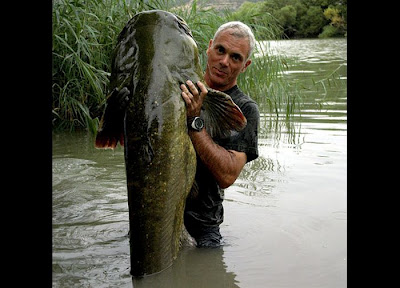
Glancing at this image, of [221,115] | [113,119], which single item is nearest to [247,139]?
[221,115]

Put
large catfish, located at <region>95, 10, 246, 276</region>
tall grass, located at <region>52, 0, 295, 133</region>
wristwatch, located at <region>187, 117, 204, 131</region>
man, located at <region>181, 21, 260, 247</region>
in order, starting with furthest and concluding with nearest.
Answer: tall grass, located at <region>52, 0, 295, 133</region> → man, located at <region>181, 21, 260, 247</region> → wristwatch, located at <region>187, 117, 204, 131</region> → large catfish, located at <region>95, 10, 246, 276</region>

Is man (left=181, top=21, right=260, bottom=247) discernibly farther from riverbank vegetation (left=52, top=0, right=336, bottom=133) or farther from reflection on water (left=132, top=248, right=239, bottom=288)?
riverbank vegetation (left=52, top=0, right=336, bottom=133)

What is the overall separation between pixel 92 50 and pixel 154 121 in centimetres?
355

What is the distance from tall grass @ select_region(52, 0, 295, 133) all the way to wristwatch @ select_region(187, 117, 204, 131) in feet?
8.63

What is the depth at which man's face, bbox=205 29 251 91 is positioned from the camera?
2.99 meters

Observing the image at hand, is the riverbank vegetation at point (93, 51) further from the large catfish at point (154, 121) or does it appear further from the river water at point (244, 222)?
the large catfish at point (154, 121)

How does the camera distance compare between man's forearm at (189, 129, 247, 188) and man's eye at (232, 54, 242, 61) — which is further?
man's eye at (232, 54, 242, 61)

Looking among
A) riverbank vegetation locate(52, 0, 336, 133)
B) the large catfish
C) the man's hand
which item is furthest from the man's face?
riverbank vegetation locate(52, 0, 336, 133)

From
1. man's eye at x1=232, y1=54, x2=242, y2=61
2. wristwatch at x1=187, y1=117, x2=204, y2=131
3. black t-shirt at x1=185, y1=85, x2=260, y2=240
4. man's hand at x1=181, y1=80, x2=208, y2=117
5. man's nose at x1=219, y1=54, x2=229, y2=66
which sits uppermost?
man's eye at x1=232, y1=54, x2=242, y2=61

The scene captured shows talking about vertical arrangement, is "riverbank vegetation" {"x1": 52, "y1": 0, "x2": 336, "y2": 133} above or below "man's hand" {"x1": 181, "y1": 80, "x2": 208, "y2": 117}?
above

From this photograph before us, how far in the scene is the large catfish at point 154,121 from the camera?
2.48 m

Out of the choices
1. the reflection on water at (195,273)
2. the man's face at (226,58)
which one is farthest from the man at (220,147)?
the reflection on water at (195,273)

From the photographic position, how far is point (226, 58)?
298cm

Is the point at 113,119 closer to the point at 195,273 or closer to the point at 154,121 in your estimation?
the point at 154,121
